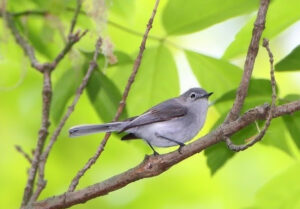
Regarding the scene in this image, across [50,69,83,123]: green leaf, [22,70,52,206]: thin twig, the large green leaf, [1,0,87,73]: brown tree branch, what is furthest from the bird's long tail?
the large green leaf

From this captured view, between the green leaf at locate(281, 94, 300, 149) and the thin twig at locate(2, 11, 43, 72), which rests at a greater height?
the green leaf at locate(281, 94, 300, 149)

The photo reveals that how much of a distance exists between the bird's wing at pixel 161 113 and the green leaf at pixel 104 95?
0.34 ft

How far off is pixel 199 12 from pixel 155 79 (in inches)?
18.0

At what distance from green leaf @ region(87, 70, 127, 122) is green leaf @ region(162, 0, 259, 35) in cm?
44

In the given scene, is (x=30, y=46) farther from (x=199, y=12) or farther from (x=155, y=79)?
(x=199, y=12)

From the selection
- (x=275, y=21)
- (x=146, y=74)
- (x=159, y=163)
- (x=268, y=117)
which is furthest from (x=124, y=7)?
(x=268, y=117)

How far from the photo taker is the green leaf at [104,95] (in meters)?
2.90

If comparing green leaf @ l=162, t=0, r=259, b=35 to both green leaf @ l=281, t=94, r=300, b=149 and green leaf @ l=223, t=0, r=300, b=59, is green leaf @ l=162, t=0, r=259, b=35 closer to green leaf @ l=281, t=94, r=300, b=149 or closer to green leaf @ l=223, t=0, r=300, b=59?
green leaf @ l=223, t=0, r=300, b=59

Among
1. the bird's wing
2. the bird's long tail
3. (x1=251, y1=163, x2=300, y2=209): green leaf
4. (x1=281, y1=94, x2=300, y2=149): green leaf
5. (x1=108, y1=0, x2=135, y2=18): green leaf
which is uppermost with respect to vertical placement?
(x1=108, y1=0, x2=135, y2=18): green leaf

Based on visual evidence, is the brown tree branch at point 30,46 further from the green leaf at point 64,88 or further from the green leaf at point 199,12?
the green leaf at point 199,12

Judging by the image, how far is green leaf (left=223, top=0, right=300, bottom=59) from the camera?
2.50 meters

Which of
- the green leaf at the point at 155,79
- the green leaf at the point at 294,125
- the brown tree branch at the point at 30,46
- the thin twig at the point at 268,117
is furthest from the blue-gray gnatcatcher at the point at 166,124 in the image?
the thin twig at the point at 268,117

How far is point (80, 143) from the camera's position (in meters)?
4.91

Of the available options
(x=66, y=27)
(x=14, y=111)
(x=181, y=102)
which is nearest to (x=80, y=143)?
(x=14, y=111)
